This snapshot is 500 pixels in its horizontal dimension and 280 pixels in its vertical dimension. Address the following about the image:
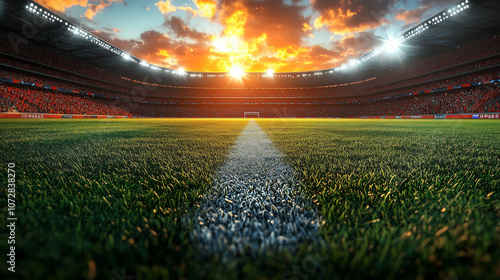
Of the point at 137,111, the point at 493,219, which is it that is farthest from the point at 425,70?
the point at 137,111

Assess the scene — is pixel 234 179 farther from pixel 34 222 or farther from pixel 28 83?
pixel 28 83

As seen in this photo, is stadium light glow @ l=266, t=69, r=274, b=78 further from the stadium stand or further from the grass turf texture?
the grass turf texture

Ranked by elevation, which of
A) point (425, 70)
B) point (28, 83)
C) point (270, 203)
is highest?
point (425, 70)

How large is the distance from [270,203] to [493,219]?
877mm

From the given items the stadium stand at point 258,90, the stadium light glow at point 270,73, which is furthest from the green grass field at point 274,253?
the stadium light glow at point 270,73

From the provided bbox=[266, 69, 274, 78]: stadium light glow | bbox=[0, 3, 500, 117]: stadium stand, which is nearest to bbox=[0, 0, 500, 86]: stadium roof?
bbox=[0, 3, 500, 117]: stadium stand

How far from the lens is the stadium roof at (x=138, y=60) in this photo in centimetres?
2033

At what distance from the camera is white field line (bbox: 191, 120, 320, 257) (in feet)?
2.44

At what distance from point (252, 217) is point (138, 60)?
43.1 meters

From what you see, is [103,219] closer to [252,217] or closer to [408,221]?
[252,217]

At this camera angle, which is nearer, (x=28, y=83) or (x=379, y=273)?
(x=379, y=273)

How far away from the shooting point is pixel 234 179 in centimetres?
164

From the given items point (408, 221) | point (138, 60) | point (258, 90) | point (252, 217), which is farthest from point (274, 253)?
point (258, 90)

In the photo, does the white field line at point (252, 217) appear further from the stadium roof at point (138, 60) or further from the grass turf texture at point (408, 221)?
the stadium roof at point (138, 60)
